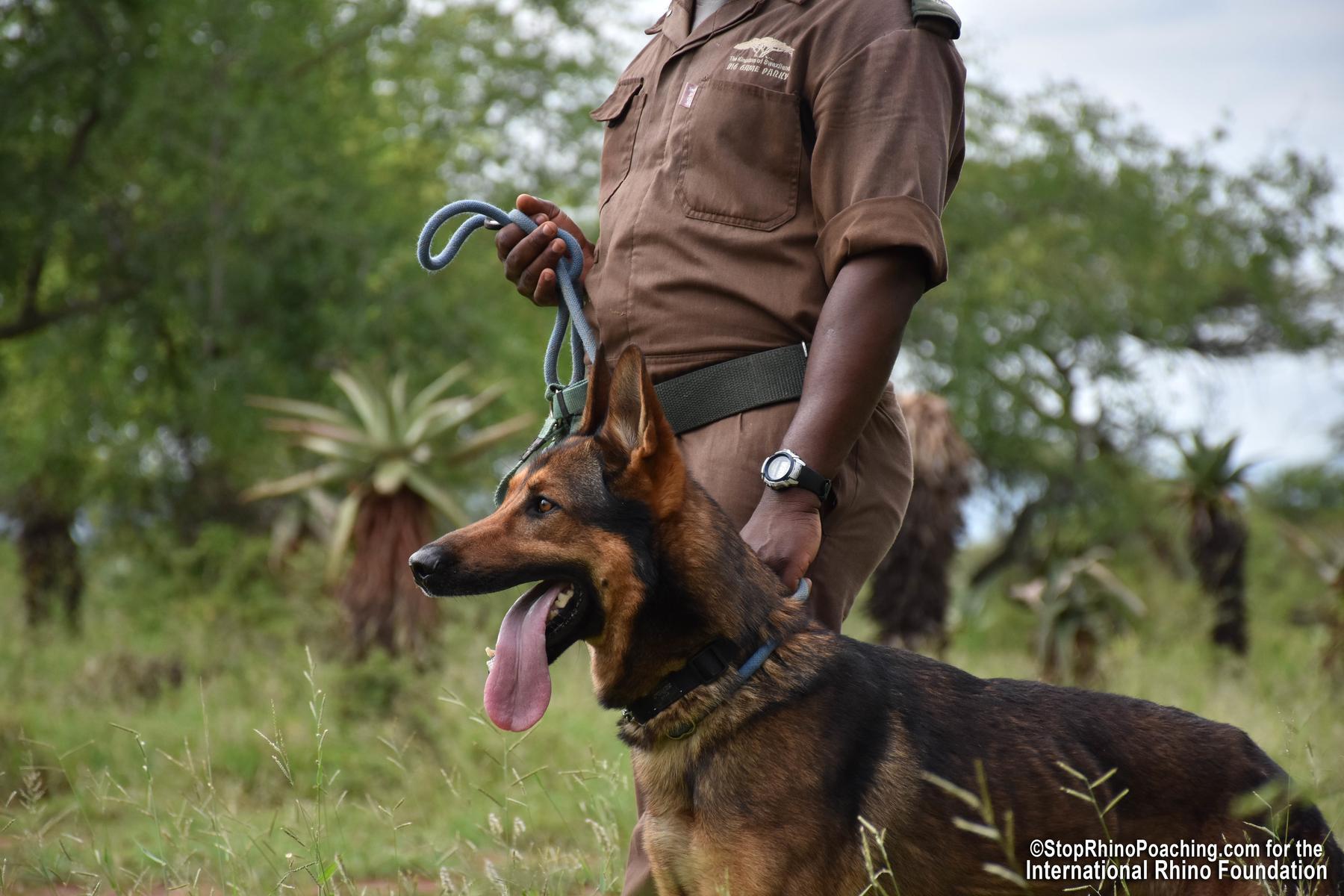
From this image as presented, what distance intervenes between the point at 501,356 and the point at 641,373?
40.2 ft

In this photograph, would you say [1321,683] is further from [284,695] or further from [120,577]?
[120,577]

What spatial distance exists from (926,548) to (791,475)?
794 cm

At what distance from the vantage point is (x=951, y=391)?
17953 millimetres

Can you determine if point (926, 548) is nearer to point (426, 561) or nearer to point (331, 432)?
point (331, 432)

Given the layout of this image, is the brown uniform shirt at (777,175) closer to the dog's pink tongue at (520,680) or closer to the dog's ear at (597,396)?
the dog's ear at (597,396)

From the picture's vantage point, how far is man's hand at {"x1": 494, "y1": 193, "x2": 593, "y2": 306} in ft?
10.8

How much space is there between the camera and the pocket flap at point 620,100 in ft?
11.2

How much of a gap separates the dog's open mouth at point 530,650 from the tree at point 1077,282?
50.8ft

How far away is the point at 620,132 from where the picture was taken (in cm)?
342

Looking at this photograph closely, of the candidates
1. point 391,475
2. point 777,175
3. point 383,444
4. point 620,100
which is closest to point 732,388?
point 777,175

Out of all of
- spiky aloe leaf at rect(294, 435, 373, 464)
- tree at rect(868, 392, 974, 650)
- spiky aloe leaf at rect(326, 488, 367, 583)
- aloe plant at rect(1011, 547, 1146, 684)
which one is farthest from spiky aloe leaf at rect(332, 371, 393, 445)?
aloe plant at rect(1011, 547, 1146, 684)

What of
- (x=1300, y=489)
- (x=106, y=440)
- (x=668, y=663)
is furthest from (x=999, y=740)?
(x=1300, y=489)

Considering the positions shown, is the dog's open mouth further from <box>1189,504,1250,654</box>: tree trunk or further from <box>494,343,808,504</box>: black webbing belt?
<box>1189,504,1250,654</box>: tree trunk

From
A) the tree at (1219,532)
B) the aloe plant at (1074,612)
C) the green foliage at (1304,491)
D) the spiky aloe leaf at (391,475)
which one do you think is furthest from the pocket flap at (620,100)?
the green foliage at (1304,491)
